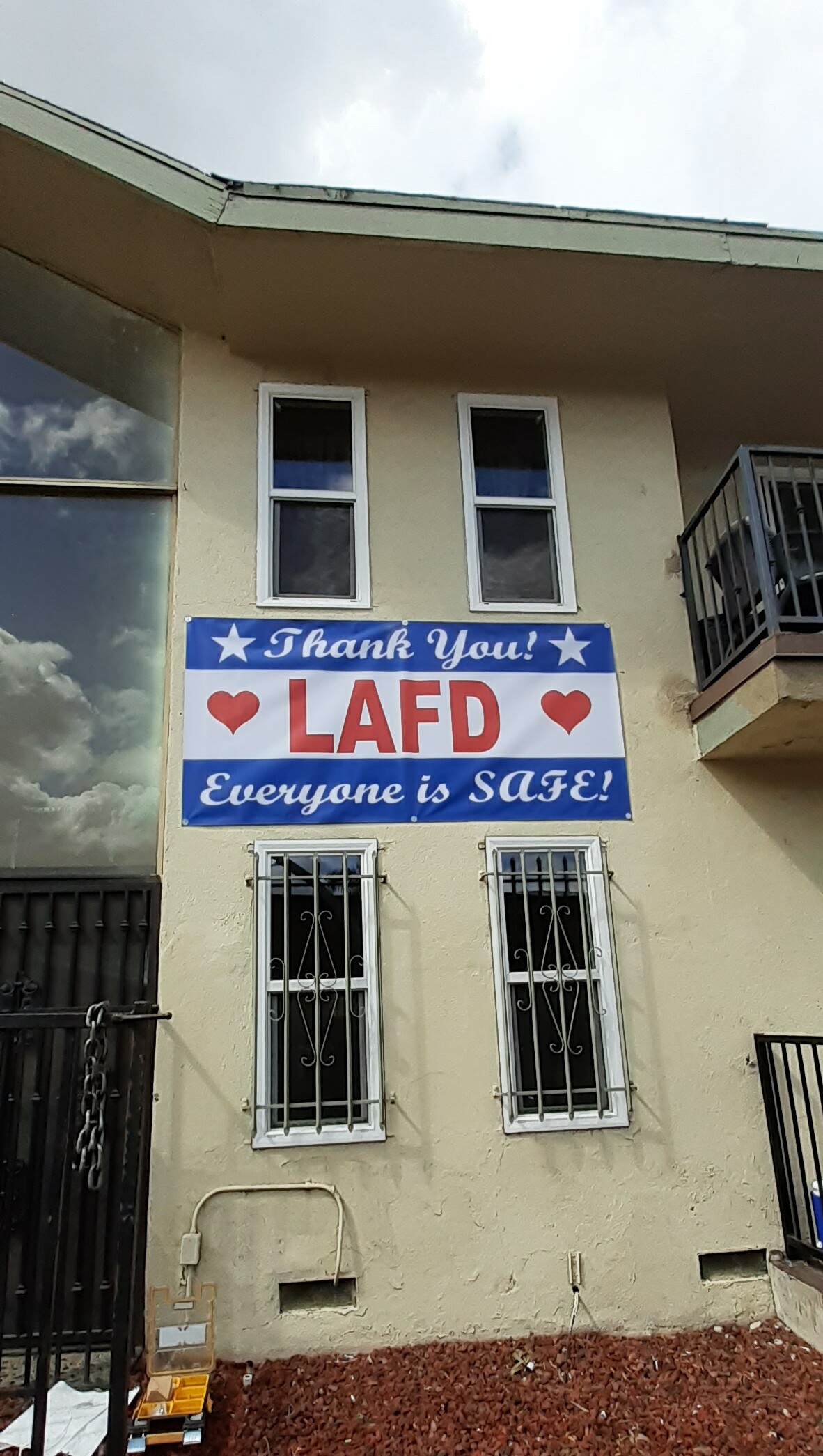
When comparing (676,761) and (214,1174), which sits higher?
(676,761)

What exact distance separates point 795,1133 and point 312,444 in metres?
5.27

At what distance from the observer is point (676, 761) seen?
19.0ft

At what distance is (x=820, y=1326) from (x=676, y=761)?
10.1ft

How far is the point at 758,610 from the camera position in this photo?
17.7ft

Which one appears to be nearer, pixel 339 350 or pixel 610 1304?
pixel 610 1304

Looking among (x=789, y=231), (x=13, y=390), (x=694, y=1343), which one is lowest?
(x=694, y=1343)

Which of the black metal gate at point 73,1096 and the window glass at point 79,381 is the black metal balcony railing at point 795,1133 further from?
the window glass at point 79,381

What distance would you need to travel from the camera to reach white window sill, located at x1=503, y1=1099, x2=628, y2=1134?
16.4 feet

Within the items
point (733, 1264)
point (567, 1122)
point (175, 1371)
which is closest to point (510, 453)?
point (567, 1122)

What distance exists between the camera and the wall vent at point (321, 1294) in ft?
15.4

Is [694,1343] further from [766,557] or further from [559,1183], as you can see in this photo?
[766,557]

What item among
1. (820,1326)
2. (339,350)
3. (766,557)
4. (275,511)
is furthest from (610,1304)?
(339,350)

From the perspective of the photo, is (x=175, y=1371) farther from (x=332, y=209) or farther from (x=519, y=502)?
(x=332, y=209)

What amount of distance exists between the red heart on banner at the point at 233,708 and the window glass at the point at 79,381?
1778mm
